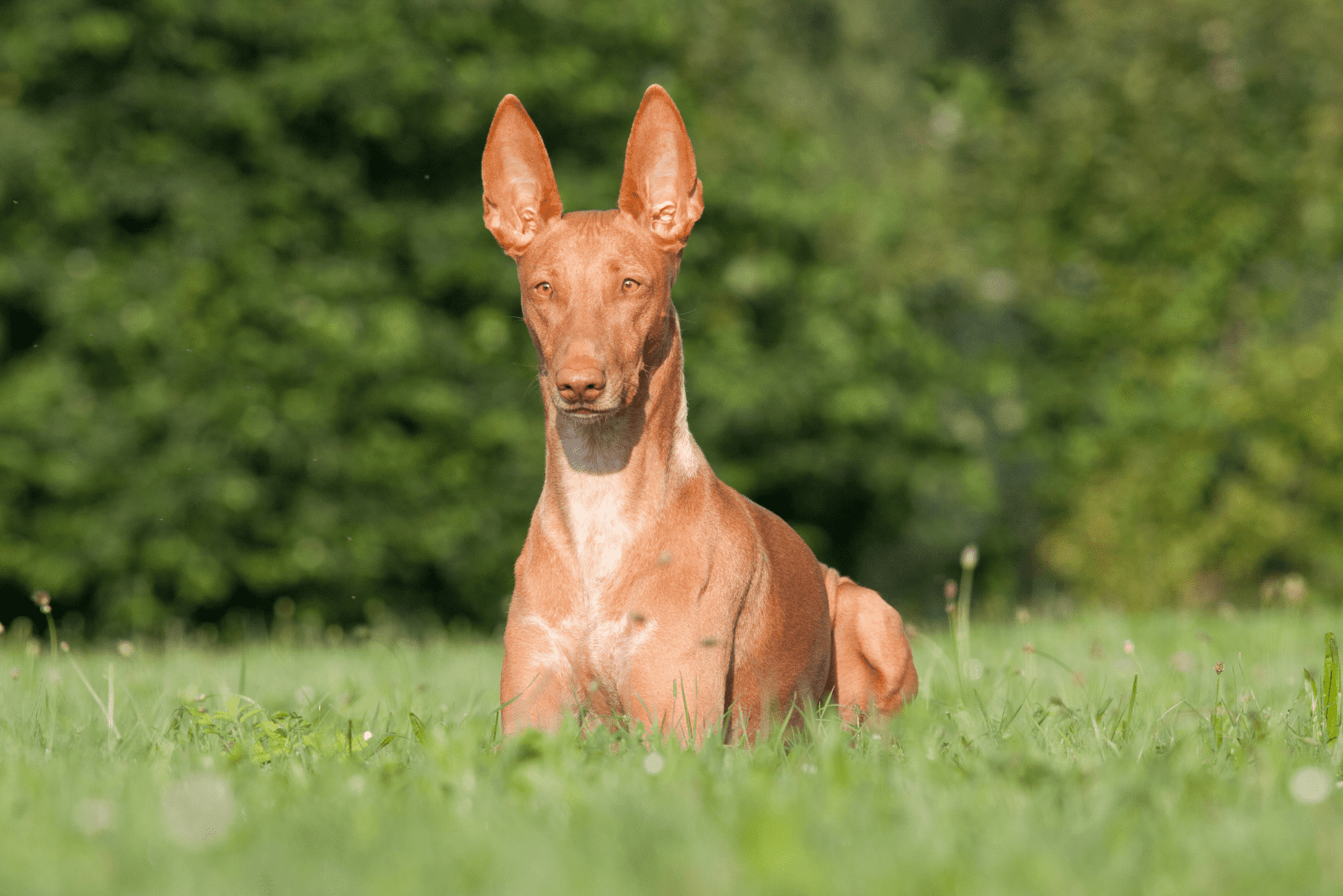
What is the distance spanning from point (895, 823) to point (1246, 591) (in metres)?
14.6

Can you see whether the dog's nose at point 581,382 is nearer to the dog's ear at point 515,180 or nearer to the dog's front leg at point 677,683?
the dog's front leg at point 677,683

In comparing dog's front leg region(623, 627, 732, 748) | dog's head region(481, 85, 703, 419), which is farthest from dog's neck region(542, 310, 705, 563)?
dog's front leg region(623, 627, 732, 748)

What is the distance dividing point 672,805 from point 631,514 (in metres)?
1.34

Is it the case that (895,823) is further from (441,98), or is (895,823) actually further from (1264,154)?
(1264,154)

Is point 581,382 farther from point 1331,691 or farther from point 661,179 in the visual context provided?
point 1331,691

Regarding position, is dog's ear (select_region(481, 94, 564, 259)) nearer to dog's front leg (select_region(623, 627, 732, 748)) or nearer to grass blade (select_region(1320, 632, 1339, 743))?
dog's front leg (select_region(623, 627, 732, 748))

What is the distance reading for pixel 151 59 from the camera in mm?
12008

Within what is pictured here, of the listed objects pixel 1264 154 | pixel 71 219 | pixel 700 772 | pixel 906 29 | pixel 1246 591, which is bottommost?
pixel 1246 591

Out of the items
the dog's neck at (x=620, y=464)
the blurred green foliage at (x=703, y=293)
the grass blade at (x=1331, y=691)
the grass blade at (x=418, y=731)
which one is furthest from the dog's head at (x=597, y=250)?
the blurred green foliage at (x=703, y=293)

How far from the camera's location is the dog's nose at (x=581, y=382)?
334cm

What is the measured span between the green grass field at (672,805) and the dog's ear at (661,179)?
5.38ft

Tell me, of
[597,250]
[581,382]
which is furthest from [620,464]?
[597,250]

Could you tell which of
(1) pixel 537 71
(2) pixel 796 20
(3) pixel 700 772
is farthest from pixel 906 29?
(3) pixel 700 772

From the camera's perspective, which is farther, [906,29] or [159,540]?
[906,29]
